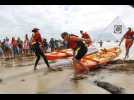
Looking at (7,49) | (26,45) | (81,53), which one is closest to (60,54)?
(81,53)

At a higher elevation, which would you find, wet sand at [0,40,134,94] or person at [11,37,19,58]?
person at [11,37,19,58]

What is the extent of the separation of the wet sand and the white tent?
343mm

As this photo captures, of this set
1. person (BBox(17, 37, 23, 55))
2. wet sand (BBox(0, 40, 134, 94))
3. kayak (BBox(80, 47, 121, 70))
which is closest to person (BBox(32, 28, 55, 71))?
wet sand (BBox(0, 40, 134, 94))

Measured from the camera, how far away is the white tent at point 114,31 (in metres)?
4.62

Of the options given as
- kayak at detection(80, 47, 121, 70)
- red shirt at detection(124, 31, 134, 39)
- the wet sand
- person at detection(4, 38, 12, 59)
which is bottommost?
the wet sand

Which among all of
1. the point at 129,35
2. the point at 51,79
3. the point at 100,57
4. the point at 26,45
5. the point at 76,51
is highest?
the point at 129,35

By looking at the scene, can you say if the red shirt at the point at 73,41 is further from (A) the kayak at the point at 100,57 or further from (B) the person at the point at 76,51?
(A) the kayak at the point at 100,57

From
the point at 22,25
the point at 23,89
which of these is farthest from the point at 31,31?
the point at 23,89

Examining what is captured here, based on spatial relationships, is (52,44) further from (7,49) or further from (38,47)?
(7,49)

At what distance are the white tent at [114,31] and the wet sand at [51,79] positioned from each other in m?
0.34

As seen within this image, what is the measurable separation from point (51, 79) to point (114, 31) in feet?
4.33

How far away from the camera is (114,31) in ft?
15.3

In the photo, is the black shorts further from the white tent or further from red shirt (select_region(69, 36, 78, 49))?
the white tent

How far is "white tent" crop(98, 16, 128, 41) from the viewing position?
15.1 ft
